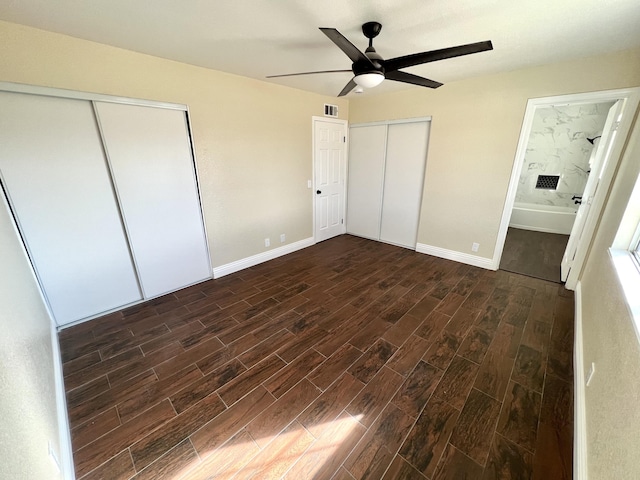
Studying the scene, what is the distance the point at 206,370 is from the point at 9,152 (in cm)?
221

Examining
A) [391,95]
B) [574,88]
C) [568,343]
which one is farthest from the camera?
[391,95]

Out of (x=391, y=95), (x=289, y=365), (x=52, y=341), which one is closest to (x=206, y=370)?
(x=289, y=365)

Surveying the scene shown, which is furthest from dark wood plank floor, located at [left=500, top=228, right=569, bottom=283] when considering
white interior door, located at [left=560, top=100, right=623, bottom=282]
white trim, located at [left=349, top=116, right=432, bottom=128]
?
white trim, located at [left=349, top=116, right=432, bottom=128]

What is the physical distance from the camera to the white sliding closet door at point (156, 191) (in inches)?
93.7

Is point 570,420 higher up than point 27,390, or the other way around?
point 27,390

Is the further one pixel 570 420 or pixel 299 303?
pixel 299 303

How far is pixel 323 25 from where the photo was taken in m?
1.89

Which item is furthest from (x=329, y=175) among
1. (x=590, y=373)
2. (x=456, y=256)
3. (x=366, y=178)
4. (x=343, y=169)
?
(x=590, y=373)

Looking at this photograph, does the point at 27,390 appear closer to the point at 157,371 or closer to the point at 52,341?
the point at 157,371

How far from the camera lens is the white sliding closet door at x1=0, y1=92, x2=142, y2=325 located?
6.43 ft

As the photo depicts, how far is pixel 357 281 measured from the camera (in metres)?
3.21

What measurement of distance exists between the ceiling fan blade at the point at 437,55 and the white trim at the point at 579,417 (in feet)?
6.91

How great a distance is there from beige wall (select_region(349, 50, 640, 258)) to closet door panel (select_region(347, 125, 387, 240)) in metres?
0.35

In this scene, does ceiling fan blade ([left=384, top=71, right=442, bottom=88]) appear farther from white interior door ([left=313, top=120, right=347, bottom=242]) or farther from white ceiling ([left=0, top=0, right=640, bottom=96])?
white interior door ([left=313, top=120, right=347, bottom=242])
